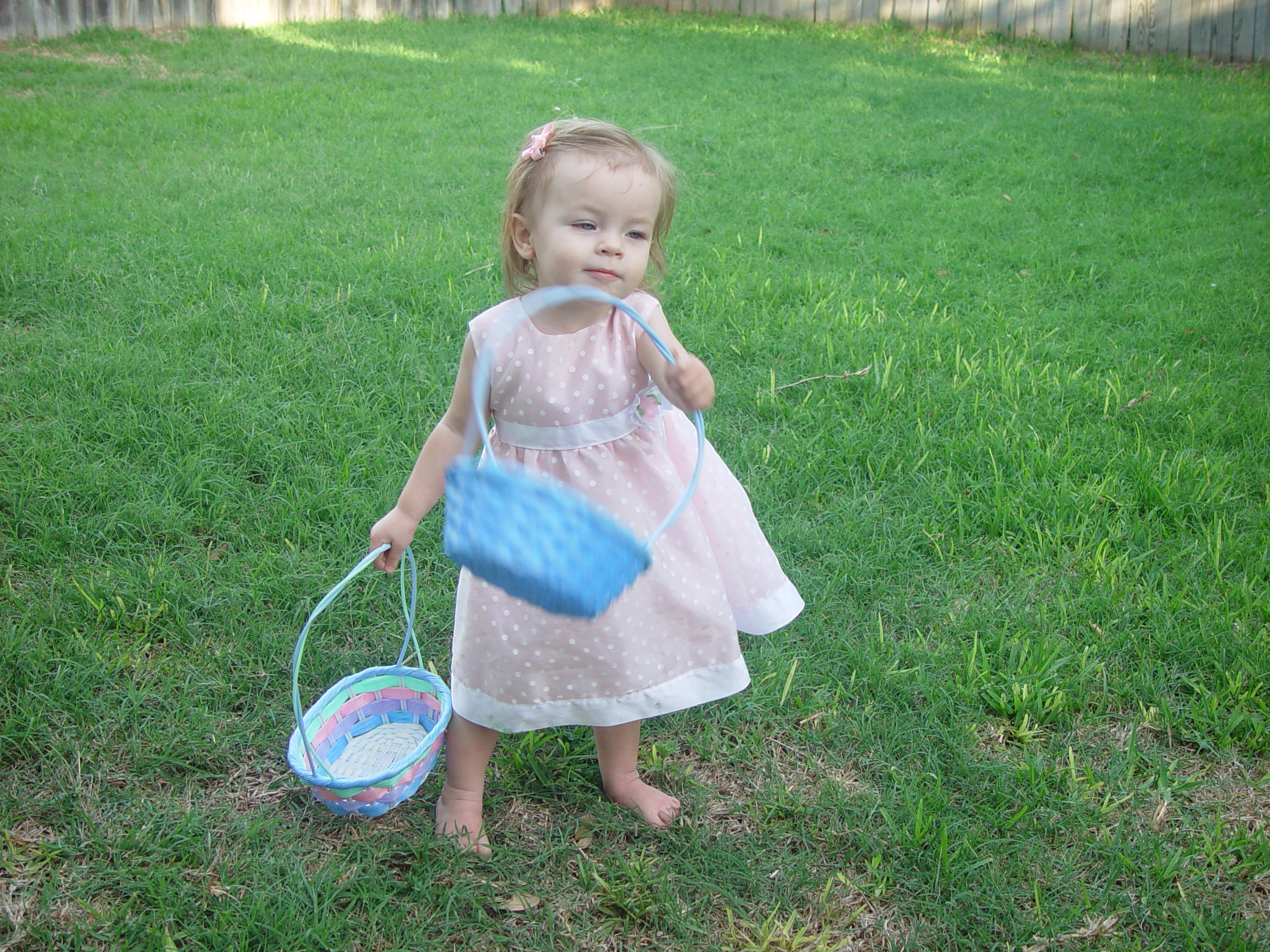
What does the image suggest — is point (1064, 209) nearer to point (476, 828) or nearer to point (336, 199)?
point (336, 199)

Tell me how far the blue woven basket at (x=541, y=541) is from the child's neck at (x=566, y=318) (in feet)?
0.73

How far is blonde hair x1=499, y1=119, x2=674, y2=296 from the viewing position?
1.64 metres

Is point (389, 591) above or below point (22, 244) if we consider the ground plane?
below

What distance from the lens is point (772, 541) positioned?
2713 millimetres

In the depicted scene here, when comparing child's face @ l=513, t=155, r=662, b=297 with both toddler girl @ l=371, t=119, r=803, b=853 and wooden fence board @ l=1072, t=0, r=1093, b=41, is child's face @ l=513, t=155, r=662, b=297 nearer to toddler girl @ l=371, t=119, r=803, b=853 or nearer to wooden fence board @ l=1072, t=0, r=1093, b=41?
toddler girl @ l=371, t=119, r=803, b=853

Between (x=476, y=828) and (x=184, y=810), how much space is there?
0.57 meters

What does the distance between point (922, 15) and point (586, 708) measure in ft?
34.3

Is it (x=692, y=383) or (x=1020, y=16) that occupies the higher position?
(x=1020, y=16)

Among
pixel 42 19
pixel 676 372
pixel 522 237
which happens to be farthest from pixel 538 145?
pixel 42 19

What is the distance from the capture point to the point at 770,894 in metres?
1.81

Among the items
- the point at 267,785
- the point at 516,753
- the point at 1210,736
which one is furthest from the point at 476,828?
the point at 1210,736

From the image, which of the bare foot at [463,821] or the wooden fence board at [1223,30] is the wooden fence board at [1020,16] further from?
the bare foot at [463,821]

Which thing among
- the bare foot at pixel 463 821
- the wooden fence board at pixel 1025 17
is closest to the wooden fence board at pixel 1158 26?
the wooden fence board at pixel 1025 17

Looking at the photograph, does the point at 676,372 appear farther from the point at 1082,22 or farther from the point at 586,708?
the point at 1082,22
